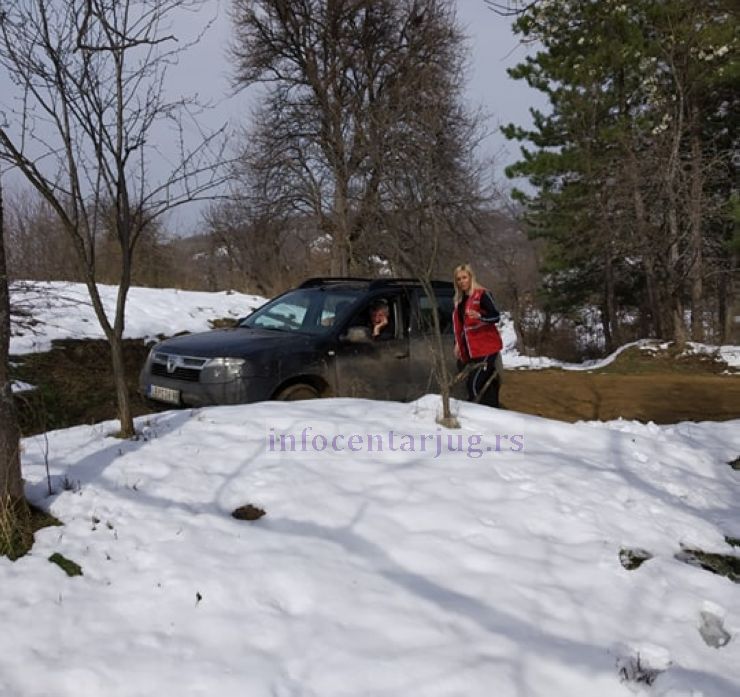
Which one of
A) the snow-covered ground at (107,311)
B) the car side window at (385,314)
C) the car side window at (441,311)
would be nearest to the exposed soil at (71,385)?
the snow-covered ground at (107,311)

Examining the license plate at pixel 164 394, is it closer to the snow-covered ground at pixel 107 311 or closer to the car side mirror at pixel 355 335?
the car side mirror at pixel 355 335

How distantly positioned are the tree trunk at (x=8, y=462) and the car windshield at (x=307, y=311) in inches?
131

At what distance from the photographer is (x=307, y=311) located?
255 inches

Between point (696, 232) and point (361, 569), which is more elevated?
point (696, 232)

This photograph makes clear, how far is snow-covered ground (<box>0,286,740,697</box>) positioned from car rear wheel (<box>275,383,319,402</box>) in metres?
1.03

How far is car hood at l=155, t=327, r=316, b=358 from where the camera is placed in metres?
5.42

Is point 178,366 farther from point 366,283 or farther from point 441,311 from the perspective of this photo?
point 441,311

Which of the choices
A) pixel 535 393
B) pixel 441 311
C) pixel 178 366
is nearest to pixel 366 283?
pixel 441 311

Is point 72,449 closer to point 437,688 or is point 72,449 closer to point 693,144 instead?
point 437,688

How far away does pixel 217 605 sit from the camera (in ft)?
7.93

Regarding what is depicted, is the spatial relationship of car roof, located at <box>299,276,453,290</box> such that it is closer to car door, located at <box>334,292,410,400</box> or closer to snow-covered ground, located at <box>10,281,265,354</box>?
car door, located at <box>334,292,410,400</box>

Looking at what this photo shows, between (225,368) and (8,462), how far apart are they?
98.0 inches

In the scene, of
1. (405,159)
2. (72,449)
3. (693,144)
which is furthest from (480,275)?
(72,449)

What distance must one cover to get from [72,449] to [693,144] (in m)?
17.8
